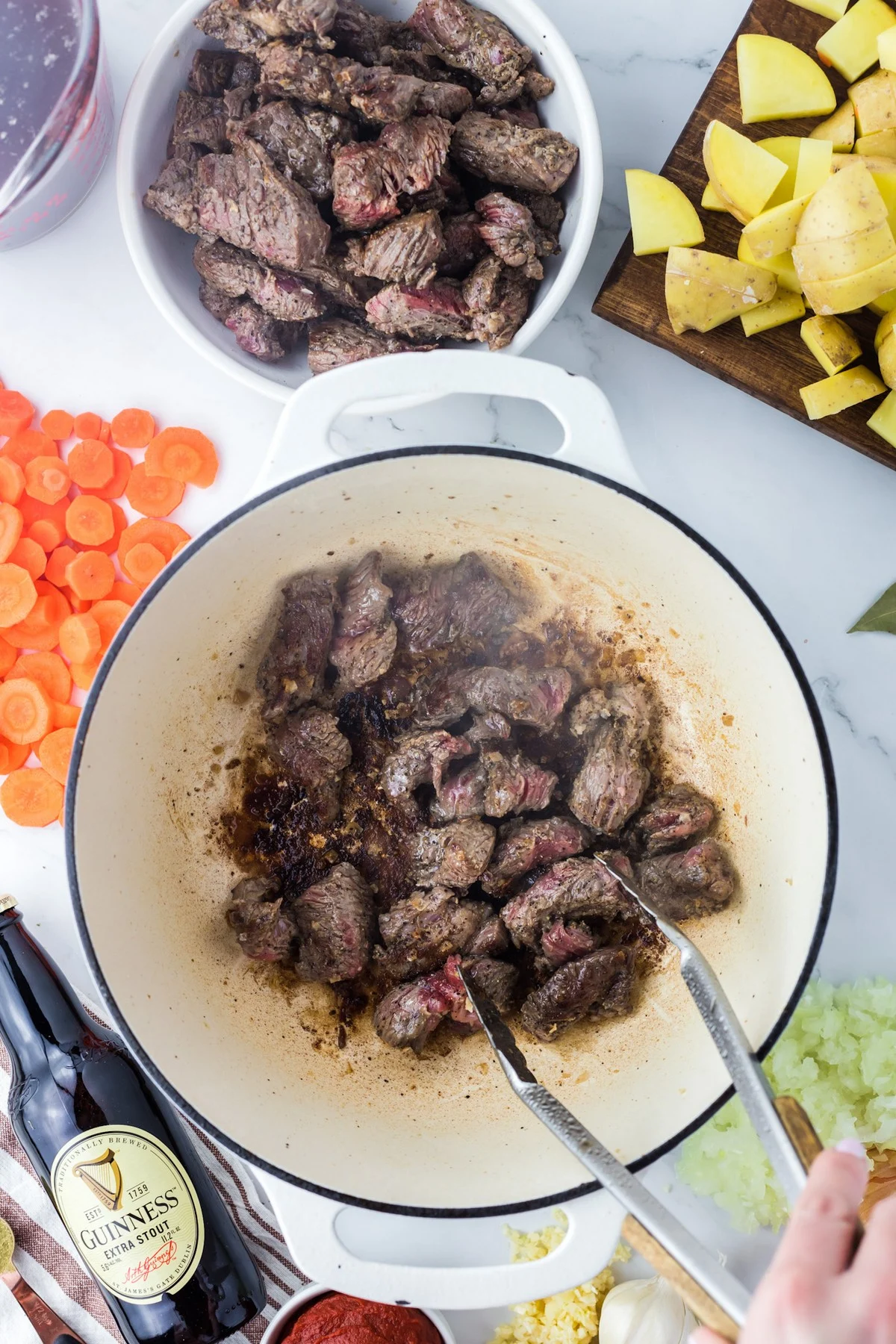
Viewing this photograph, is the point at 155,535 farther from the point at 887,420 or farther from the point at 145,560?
the point at 887,420

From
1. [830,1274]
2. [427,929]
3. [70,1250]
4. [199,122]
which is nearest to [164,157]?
[199,122]

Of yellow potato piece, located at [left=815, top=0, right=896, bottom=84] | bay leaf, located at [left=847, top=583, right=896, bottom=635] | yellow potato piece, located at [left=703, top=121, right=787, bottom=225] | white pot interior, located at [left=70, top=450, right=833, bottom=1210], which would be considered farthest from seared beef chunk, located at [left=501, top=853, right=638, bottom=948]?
yellow potato piece, located at [left=815, top=0, right=896, bottom=84]

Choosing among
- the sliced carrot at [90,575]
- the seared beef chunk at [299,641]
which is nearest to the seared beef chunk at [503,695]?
the seared beef chunk at [299,641]

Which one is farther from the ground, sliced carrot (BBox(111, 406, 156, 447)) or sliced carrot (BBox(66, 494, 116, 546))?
sliced carrot (BBox(111, 406, 156, 447))

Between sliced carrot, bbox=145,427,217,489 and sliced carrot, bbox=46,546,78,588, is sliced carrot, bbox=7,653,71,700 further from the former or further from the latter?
sliced carrot, bbox=145,427,217,489

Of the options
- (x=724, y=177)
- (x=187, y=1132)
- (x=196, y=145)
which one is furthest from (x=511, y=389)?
(x=187, y=1132)

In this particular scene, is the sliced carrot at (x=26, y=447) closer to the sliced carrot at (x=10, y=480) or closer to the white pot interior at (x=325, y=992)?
the sliced carrot at (x=10, y=480)
